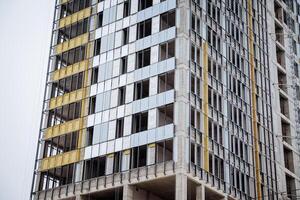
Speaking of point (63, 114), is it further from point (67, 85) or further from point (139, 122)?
point (139, 122)

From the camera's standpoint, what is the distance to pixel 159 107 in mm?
60219

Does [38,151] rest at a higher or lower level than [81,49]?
lower

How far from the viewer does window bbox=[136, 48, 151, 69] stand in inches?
2537

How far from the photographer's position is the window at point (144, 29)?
216 ft

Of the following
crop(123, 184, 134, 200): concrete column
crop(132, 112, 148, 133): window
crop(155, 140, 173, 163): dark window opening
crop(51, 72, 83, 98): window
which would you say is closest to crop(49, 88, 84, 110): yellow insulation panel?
crop(51, 72, 83, 98): window

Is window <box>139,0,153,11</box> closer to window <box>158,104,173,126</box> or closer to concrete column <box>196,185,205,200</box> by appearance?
window <box>158,104,173,126</box>

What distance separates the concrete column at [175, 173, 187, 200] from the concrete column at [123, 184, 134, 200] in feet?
19.5

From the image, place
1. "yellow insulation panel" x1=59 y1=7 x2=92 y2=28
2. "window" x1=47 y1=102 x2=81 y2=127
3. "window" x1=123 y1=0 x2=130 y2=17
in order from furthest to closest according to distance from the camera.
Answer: "yellow insulation panel" x1=59 y1=7 x2=92 y2=28
"window" x1=123 y1=0 x2=130 y2=17
"window" x1=47 y1=102 x2=81 y2=127

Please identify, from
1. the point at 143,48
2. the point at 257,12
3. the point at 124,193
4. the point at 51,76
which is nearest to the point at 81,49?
the point at 51,76

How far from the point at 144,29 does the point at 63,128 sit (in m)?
15.7

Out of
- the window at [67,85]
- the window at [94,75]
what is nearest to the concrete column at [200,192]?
the window at [94,75]

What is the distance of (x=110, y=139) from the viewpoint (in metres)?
62.8

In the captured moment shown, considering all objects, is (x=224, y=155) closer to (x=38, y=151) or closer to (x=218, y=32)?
(x=218, y=32)

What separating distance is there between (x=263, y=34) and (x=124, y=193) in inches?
1482
